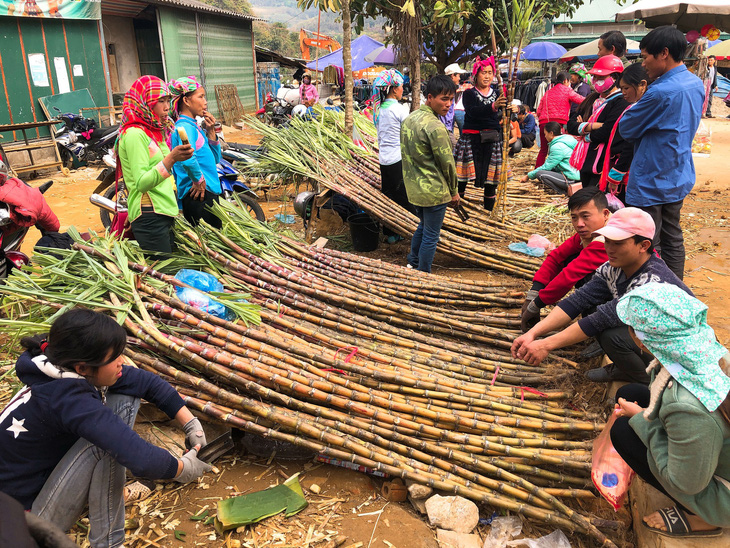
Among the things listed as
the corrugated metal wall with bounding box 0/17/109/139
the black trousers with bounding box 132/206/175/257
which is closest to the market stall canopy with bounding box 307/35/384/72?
the corrugated metal wall with bounding box 0/17/109/139

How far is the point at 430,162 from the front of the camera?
3.87 metres

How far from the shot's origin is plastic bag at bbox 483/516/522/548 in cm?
195

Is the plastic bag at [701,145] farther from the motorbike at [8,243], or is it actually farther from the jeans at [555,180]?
the motorbike at [8,243]

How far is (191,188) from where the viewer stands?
3518 millimetres

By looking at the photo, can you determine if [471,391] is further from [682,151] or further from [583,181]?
[583,181]

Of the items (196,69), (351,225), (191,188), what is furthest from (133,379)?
(196,69)

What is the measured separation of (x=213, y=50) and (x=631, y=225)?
14948mm

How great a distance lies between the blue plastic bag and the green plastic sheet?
318 centimetres

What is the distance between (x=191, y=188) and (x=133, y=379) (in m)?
1.92

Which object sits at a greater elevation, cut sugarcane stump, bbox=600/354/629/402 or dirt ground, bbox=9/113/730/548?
cut sugarcane stump, bbox=600/354/629/402

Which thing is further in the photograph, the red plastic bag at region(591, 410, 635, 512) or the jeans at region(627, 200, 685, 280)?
the jeans at region(627, 200, 685, 280)

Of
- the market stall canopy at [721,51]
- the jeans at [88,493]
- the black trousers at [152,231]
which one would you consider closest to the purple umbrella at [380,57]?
the market stall canopy at [721,51]

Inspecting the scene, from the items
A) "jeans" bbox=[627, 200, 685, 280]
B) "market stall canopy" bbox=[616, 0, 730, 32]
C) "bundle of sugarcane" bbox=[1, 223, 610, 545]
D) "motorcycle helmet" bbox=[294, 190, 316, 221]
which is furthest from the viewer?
"market stall canopy" bbox=[616, 0, 730, 32]

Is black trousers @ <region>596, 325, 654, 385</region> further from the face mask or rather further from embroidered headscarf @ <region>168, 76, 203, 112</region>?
the face mask
